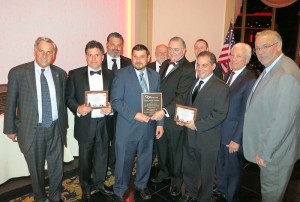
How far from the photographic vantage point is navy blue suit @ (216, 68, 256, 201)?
10.0 feet

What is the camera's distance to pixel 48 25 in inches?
171

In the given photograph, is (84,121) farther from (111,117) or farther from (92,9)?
(92,9)

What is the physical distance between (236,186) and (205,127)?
111 centimetres

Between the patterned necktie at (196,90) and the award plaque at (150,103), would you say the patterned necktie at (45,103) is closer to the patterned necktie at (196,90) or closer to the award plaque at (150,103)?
the award plaque at (150,103)

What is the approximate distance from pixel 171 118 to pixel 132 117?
0.66 m

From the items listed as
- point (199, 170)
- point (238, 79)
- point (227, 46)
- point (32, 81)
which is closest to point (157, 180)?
point (199, 170)

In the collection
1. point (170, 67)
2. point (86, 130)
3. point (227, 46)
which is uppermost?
point (227, 46)

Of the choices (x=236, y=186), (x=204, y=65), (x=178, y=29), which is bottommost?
(x=236, y=186)

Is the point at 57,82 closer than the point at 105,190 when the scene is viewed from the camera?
Yes

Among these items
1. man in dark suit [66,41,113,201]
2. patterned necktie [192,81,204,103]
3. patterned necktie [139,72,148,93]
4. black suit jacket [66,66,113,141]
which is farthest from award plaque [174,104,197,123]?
black suit jacket [66,66,113,141]

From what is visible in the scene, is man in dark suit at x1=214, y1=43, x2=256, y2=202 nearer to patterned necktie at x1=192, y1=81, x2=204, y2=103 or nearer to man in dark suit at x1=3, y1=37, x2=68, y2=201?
patterned necktie at x1=192, y1=81, x2=204, y2=103

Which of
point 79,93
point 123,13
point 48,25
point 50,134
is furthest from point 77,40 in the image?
point 50,134

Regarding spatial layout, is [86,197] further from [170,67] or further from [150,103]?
[170,67]

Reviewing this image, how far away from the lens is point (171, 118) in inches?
137
